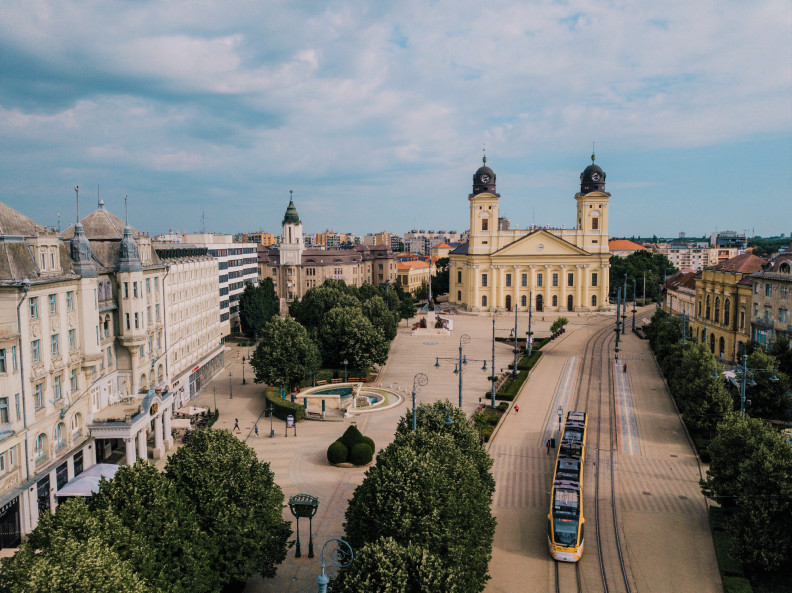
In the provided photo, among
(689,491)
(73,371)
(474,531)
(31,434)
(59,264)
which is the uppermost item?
(59,264)

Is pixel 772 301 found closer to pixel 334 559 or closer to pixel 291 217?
pixel 334 559

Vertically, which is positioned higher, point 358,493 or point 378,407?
point 358,493

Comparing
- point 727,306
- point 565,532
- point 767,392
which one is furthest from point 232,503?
point 727,306

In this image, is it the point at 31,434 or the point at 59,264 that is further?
the point at 59,264

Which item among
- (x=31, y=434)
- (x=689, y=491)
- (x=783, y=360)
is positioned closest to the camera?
(x=31, y=434)

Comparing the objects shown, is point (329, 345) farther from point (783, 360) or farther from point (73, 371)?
point (783, 360)

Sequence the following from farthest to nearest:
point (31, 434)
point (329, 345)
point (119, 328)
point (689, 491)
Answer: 1. point (329, 345)
2. point (119, 328)
3. point (689, 491)
4. point (31, 434)

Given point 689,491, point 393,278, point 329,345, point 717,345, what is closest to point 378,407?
point 329,345

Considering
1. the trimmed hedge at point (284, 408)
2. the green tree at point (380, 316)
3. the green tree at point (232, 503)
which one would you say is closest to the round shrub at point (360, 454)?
the trimmed hedge at point (284, 408)
